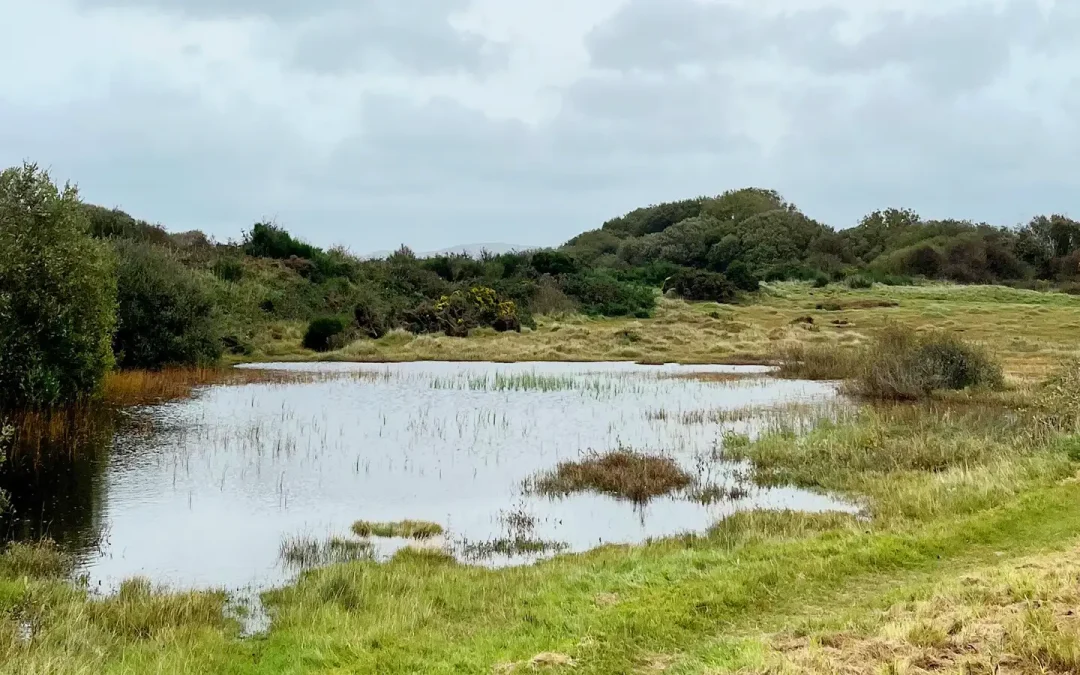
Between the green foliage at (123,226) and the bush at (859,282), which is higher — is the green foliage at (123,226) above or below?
above

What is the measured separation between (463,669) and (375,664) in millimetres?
674

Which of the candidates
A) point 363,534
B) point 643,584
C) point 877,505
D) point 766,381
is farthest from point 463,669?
point 766,381

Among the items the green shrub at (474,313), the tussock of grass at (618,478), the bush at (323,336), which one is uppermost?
the green shrub at (474,313)

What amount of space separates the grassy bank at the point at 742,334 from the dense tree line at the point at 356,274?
2.07 m

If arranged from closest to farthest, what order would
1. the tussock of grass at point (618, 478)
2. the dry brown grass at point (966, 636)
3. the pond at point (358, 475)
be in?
1. the dry brown grass at point (966, 636)
2. the pond at point (358, 475)
3. the tussock of grass at point (618, 478)

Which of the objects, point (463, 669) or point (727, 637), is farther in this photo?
point (727, 637)

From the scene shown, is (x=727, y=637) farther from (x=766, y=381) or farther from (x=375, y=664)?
(x=766, y=381)

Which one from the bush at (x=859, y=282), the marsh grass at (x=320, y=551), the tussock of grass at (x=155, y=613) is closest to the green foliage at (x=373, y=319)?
the marsh grass at (x=320, y=551)

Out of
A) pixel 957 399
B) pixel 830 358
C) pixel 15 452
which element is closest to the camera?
pixel 15 452

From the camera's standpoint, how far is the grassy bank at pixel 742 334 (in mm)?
38188

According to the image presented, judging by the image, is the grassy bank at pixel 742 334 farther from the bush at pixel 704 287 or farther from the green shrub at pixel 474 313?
the bush at pixel 704 287

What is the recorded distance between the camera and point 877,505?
12.2 metres

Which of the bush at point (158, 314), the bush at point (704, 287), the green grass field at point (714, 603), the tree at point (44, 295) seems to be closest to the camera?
the green grass field at point (714, 603)

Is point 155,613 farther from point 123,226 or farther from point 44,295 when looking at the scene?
point 123,226
